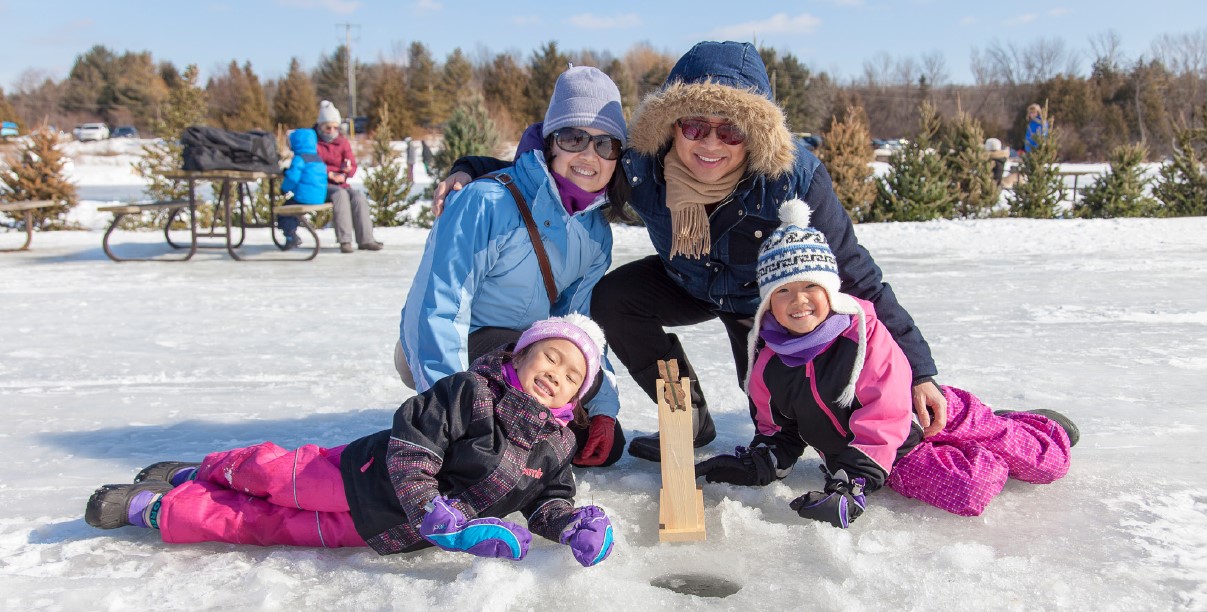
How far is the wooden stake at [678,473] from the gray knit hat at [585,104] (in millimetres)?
941

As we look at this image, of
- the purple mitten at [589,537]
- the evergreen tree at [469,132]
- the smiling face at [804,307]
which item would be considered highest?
the evergreen tree at [469,132]

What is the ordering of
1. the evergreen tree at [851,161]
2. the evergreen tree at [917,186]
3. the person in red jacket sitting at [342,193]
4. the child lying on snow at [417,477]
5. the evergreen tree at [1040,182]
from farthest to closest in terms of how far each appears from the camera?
the evergreen tree at [1040,182]
the evergreen tree at [917,186]
the evergreen tree at [851,161]
the person in red jacket sitting at [342,193]
the child lying on snow at [417,477]

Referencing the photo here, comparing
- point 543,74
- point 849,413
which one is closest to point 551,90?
point 543,74

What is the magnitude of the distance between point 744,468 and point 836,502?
379 mm

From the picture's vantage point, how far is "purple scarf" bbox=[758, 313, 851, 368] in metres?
2.32

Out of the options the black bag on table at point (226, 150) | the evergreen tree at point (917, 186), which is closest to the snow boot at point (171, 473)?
the black bag on table at point (226, 150)

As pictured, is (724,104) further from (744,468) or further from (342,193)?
(342,193)

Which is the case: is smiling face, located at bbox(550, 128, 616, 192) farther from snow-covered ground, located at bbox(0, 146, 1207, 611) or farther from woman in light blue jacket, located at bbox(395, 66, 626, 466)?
snow-covered ground, located at bbox(0, 146, 1207, 611)

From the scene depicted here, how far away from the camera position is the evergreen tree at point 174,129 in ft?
39.9

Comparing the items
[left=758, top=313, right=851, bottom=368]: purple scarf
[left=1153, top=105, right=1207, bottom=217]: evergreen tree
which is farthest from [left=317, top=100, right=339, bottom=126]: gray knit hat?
[left=1153, top=105, right=1207, bottom=217]: evergreen tree

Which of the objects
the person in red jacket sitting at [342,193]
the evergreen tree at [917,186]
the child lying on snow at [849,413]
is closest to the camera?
the child lying on snow at [849,413]

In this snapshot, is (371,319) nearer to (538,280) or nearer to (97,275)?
(538,280)

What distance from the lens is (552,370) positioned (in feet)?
7.36

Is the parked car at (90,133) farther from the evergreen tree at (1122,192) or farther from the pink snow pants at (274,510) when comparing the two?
the pink snow pants at (274,510)
